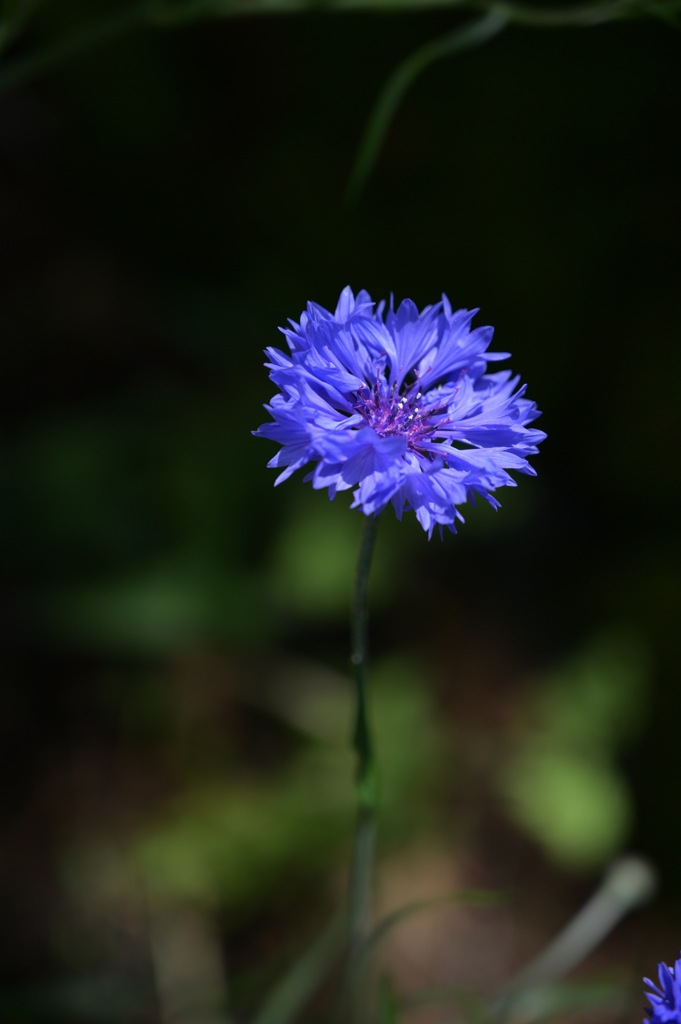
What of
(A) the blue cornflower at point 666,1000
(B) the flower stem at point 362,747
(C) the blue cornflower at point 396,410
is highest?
(C) the blue cornflower at point 396,410

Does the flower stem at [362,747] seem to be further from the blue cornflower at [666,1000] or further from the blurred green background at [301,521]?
the blurred green background at [301,521]

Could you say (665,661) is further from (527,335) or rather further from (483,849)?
(527,335)

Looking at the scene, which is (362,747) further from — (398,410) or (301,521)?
(301,521)

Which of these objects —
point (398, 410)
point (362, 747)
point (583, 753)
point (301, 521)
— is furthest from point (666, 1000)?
point (301, 521)

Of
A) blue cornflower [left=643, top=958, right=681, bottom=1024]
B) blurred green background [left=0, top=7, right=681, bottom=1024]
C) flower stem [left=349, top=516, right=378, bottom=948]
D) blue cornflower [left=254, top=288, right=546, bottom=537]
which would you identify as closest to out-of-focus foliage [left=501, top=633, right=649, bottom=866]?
blurred green background [left=0, top=7, right=681, bottom=1024]

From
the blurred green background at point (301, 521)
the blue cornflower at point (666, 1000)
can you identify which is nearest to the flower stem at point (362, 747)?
the blue cornflower at point (666, 1000)
